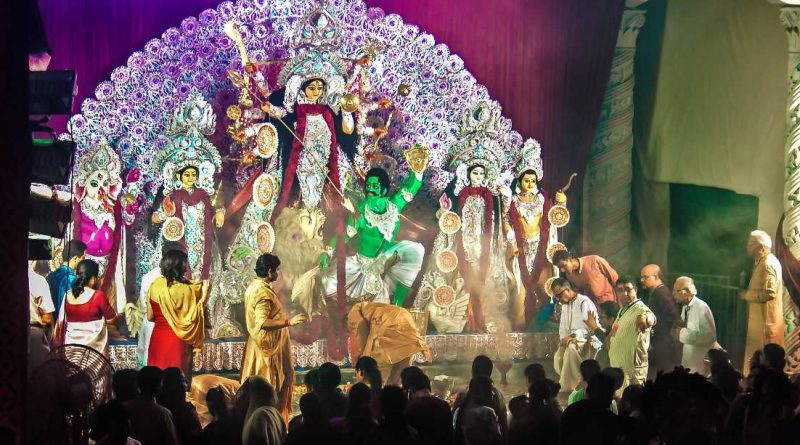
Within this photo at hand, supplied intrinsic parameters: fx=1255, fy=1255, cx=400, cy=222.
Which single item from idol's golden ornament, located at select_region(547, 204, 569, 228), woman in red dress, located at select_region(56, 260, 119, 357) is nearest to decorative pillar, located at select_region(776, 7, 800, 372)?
idol's golden ornament, located at select_region(547, 204, 569, 228)

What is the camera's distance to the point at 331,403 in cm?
784

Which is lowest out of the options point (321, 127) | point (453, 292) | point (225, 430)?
point (225, 430)

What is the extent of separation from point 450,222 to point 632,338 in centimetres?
244

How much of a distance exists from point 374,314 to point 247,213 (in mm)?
1807

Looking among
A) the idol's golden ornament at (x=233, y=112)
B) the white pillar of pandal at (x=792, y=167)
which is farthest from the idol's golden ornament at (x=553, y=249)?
the idol's golden ornament at (x=233, y=112)

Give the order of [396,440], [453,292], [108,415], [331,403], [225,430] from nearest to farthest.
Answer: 1. [108,415]
2. [396,440]
3. [225,430]
4. [331,403]
5. [453,292]

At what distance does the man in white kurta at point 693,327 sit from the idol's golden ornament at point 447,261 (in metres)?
2.54

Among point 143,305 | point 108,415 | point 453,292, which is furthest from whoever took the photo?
point 453,292

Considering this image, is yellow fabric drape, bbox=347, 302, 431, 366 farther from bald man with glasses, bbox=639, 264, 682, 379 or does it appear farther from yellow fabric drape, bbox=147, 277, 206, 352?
bald man with glasses, bbox=639, 264, 682, 379

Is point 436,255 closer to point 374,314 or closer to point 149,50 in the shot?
point 374,314

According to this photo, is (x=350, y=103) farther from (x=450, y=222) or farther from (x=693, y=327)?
(x=693, y=327)

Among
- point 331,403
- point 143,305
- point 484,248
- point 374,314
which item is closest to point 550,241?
point 484,248

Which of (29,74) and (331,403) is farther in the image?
(331,403)

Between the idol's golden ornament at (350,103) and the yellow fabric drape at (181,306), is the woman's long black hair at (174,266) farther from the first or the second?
the idol's golden ornament at (350,103)
